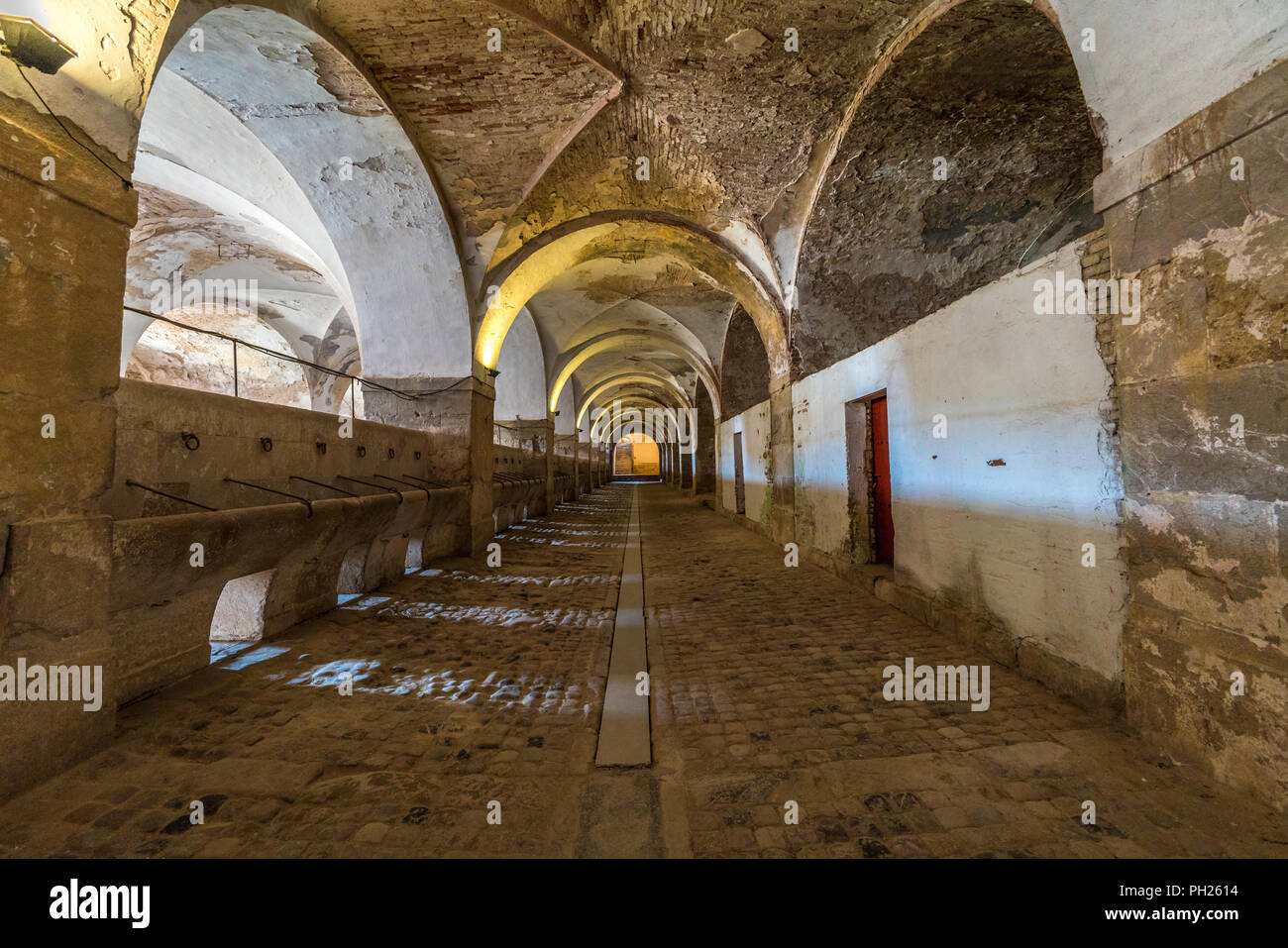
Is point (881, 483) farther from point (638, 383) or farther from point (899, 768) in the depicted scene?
point (638, 383)

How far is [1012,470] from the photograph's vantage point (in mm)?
3602

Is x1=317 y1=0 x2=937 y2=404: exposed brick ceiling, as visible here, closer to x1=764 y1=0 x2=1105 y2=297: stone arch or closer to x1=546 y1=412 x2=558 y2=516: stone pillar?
x1=764 y1=0 x2=1105 y2=297: stone arch

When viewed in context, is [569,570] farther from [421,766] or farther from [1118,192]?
[1118,192]

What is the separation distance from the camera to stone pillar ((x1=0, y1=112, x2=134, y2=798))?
2.19 metres

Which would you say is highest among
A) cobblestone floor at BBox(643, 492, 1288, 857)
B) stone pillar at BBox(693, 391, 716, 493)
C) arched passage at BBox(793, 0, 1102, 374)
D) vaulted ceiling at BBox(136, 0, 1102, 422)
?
vaulted ceiling at BBox(136, 0, 1102, 422)

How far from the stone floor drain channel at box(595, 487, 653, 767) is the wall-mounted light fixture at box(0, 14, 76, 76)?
4.06 meters

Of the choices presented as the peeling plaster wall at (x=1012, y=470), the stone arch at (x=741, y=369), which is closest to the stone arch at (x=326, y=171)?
the peeling plaster wall at (x=1012, y=470)

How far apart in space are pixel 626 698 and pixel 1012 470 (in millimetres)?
3048

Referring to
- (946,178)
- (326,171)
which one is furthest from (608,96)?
(946,178)

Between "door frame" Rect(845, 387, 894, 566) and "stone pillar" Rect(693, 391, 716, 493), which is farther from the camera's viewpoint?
"stone pillar" Rect(693, 391, 716, 493)

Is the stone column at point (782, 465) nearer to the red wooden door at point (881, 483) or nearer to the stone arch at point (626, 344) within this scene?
the red wooden door at point (881, 483)

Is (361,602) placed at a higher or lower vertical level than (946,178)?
lower

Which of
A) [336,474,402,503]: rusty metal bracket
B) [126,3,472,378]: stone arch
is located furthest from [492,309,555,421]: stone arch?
[336,474,402,503]: rusty metal bracket

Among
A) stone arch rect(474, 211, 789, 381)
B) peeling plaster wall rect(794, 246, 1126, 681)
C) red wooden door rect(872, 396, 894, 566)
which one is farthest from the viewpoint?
stone arch rect(474, 211, 789, 381)
